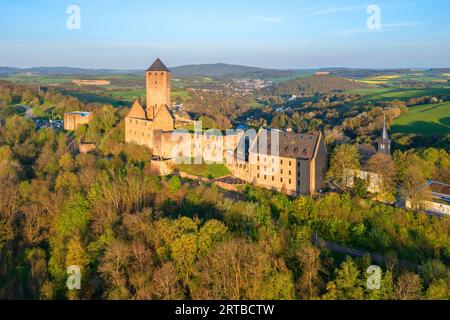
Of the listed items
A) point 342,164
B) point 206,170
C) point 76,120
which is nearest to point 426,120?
point 342,164

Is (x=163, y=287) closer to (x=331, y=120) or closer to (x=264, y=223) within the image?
(x=264, y=223)

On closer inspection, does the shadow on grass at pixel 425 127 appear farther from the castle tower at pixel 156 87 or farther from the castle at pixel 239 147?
the castle tower at pixel 156 87

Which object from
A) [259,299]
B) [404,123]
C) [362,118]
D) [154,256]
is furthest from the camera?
[362,118]

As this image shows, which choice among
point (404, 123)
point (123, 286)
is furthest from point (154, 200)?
point (404, 123)

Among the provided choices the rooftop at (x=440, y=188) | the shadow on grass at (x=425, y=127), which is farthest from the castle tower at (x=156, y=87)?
the shadow on grass at (x=425, y=127)

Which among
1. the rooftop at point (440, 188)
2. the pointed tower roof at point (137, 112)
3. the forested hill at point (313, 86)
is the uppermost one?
the forested hill at point (313, 86)

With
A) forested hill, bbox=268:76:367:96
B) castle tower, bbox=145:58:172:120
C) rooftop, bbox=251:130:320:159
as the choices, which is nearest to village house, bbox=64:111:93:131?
castle tower, bbox=145:58:172:120

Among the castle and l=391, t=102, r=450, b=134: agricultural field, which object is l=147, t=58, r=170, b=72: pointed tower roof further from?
l=391, t=102, r=450, b=134: agricultural field

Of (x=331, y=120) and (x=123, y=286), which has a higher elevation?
(x=331, y=120)
